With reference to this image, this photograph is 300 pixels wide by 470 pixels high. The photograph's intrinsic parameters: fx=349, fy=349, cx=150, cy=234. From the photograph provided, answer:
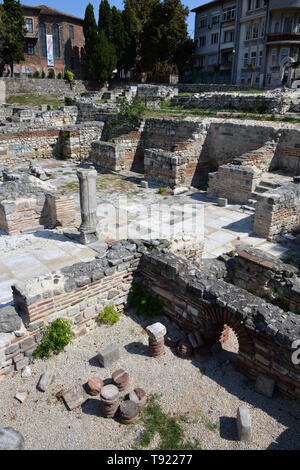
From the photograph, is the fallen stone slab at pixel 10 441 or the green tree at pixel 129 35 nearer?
the fallen stone slab at pixel 10 441

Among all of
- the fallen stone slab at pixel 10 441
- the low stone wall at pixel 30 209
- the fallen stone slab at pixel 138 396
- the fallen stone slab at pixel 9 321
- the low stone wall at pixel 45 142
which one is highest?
the low stone wall at pixel 45 142

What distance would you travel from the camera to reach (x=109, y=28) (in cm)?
4347

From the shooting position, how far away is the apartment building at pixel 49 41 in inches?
1848

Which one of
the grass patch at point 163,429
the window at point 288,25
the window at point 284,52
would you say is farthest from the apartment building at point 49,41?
the grass patch at point 163,429

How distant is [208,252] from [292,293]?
2.40 meters

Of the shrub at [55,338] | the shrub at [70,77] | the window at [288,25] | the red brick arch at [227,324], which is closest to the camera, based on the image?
the red brick arch at [227,324]

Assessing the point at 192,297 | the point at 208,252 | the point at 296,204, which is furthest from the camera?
the point at 296,204

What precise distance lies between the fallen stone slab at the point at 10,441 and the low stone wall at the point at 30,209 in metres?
5.91

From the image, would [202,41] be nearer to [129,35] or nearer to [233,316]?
[129,35]

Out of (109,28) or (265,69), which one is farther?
(109,28)

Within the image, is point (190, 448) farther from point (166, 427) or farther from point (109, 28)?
point (109, 28)

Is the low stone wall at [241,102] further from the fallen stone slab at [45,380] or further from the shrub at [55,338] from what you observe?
the fallen stone slab at [45,380]
